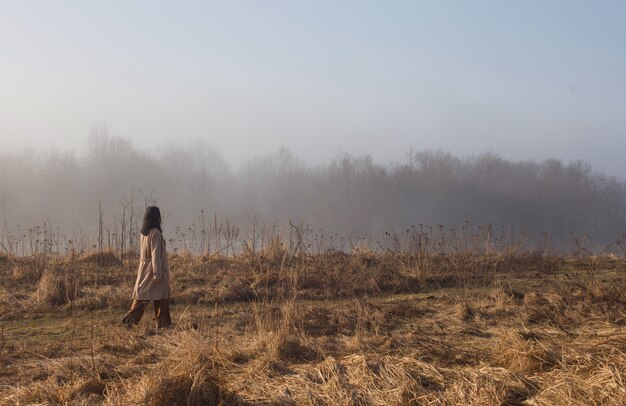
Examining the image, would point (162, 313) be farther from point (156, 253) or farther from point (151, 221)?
point (151, 221)

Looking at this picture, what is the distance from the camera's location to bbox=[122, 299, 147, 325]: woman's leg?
774cm

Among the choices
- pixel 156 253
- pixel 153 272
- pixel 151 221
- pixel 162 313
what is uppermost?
pixel 151 221

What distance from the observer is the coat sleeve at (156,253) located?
7695 mm

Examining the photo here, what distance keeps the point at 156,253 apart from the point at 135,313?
82cm

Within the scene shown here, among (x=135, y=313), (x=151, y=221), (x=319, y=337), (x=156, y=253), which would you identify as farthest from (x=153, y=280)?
(x=319, y=337)

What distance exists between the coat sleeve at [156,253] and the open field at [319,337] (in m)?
0.67

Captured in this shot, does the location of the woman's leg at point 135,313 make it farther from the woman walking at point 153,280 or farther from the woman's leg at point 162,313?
the woman's leg at point 162,313

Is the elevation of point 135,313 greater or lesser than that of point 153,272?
lesser

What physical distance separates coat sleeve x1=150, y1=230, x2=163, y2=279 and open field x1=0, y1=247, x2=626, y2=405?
0.67 metres

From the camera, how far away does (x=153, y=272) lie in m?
7.73

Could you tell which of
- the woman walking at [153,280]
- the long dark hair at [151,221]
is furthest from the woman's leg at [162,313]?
the long dark hair at [151,221]

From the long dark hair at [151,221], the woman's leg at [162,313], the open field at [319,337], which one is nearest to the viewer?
the open field at [319,337]

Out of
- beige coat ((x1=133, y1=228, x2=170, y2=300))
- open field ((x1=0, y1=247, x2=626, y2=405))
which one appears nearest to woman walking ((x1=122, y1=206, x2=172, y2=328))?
beige coat ((x1=133, y1=228, x2=170, y2=300))

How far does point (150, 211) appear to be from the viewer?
309 inches
